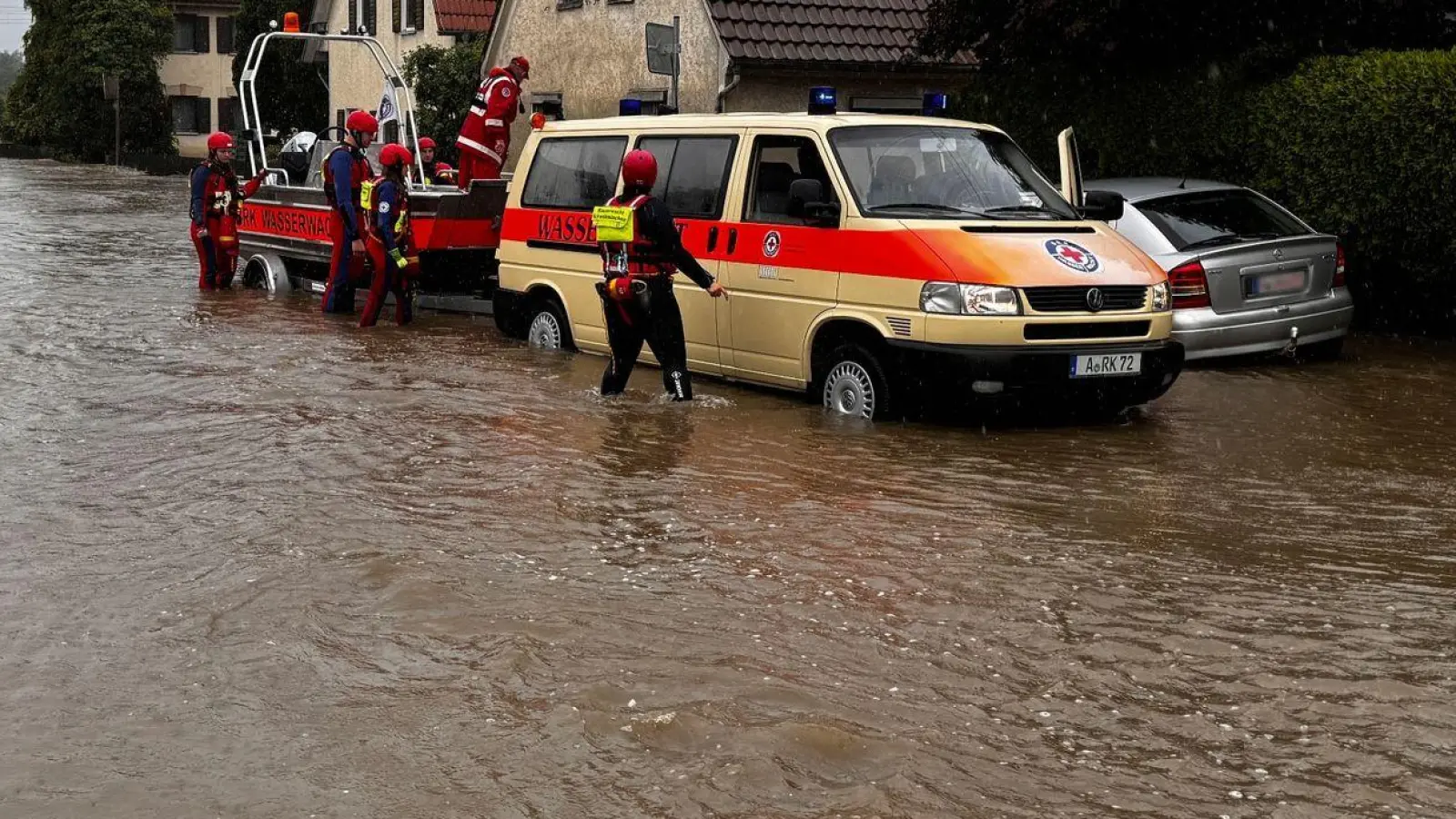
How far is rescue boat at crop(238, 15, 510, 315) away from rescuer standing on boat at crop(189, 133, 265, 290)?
18 centimetres

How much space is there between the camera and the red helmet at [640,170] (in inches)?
443

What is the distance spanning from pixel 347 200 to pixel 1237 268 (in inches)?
315

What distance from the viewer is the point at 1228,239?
42.9 ft

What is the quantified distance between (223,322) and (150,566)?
9225 millimetres

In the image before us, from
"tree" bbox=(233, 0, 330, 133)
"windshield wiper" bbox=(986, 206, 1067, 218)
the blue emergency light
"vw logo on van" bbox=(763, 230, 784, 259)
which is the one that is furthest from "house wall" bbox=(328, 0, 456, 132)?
"windshield wiper" bbox=(986, 206, 1067, 218)

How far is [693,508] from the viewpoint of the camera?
8.51m

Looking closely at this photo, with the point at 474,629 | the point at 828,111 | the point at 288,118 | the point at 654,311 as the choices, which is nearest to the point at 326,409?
the point at 654,311

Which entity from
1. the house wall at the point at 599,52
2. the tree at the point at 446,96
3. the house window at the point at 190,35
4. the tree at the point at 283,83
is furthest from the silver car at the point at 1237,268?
the house window at the point at 190,35

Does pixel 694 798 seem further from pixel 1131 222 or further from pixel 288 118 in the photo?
pixel 288 118

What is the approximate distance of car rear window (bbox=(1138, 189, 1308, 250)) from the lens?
42.7ft

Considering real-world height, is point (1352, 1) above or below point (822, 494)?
above

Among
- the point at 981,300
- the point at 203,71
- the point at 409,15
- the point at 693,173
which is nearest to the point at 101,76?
the point at 203,71

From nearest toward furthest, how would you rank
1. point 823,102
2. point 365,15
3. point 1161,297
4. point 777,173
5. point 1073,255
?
point 1073,255 → point 1161,297 → point 777,173 → point 823,102 → point 365,15

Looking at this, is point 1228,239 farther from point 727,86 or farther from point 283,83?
point 283,83
